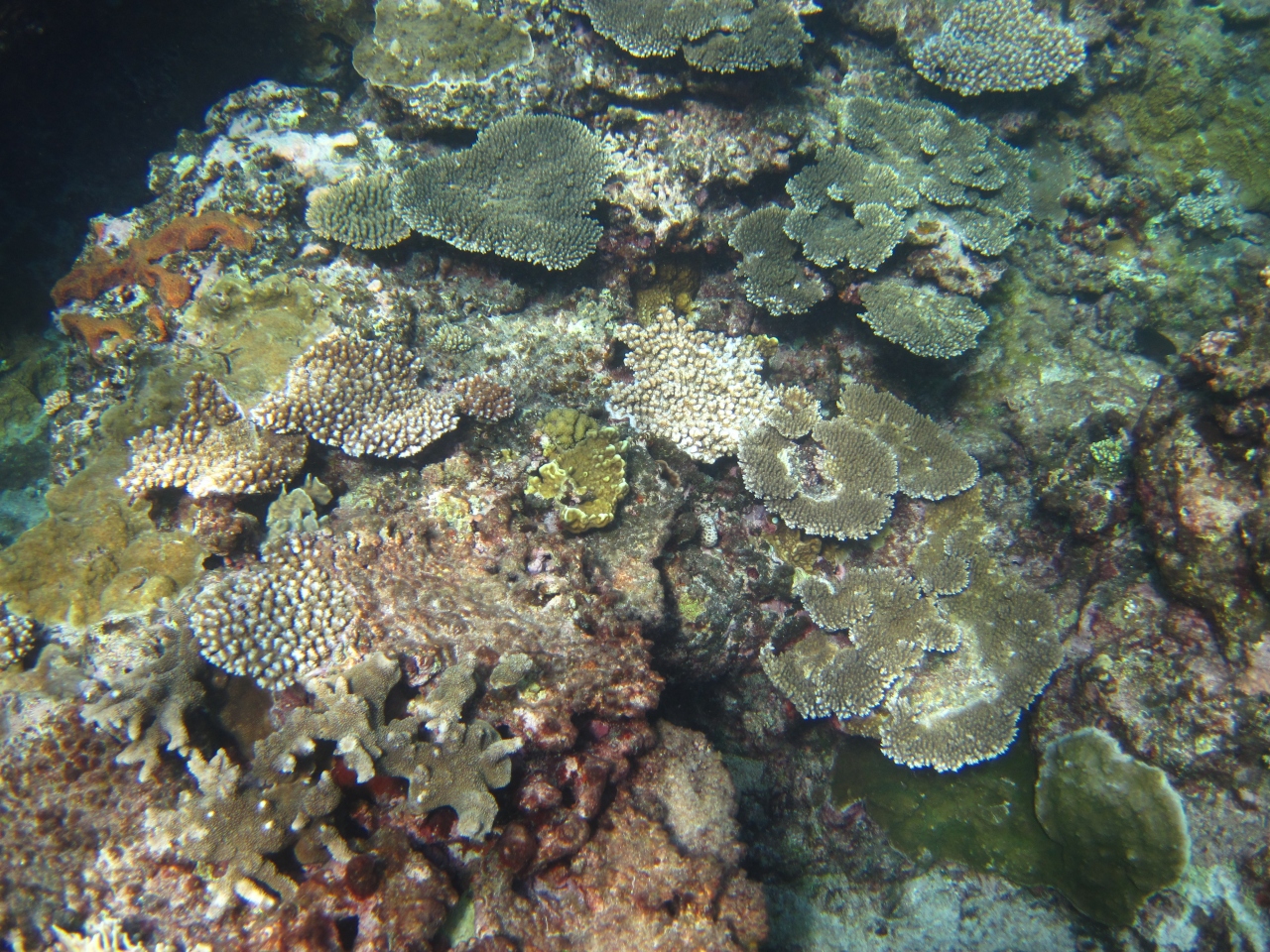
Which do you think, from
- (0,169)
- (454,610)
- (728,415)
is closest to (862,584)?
(728,415)

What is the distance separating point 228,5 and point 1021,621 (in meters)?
9.98

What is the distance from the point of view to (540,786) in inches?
113

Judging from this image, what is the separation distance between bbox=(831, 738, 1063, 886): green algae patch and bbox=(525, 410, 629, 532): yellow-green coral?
287 centimetres

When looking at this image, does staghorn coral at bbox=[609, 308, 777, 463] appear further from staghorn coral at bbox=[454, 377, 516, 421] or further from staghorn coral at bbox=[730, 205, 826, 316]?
staghorn coral at bbox=[454, 377, 516, 421]

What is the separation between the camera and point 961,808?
4.39 meters

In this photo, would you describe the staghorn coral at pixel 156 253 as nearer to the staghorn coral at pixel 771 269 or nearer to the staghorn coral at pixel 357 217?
the staghorn coral at pixel 357 217

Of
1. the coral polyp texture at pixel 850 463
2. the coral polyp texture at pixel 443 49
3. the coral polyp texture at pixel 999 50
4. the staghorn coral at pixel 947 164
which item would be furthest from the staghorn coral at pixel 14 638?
the coral polyp texture at pixel 999 50

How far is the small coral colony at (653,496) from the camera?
2803mm

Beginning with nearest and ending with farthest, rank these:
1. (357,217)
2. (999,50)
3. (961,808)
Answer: (961,808) < (357,217) < (999,50)

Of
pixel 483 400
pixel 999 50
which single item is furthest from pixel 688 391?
pixel 999 50

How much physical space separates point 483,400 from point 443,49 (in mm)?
3747

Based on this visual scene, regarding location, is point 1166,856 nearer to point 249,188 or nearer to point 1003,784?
point 1003,784

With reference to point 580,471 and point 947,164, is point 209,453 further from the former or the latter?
point 947,164

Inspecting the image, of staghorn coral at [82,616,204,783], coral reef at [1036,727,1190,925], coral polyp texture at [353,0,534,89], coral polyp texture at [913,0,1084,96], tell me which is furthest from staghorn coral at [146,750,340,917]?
coral polyp texture at [913,0,1084,96]
